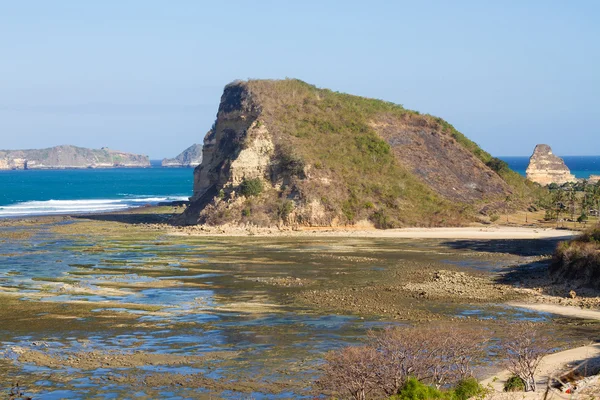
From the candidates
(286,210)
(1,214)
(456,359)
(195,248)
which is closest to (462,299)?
(456,359)

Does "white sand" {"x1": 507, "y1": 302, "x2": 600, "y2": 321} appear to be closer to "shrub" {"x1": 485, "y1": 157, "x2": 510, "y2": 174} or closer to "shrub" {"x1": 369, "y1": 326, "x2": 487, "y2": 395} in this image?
"shrub" {"x1": 369, "y1": 326, "x2": 487, "y2": 395}

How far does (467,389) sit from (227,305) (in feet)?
68.4

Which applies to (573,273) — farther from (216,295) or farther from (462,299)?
(216,295)

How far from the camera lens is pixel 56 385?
2956 cm

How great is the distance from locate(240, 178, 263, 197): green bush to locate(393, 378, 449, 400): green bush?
208ft

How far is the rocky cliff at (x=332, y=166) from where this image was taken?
285 feet

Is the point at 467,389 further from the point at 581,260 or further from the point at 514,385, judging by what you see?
the point at 581,260

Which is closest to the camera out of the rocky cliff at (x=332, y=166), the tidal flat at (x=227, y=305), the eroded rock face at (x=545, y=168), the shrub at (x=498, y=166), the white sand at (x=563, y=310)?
the tidal flat at (x=227, y=305)

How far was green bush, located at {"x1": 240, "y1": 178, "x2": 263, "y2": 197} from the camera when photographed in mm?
87062

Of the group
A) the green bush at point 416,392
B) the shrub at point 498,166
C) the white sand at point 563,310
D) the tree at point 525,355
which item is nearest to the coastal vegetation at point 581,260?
the white sand at point 563,310

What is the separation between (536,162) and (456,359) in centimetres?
13251

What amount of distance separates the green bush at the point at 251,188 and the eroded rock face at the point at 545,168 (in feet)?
262

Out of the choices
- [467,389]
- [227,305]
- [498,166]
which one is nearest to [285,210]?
[498,166]

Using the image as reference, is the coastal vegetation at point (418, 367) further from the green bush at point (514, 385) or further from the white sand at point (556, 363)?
the white sand at point (556, 363)
